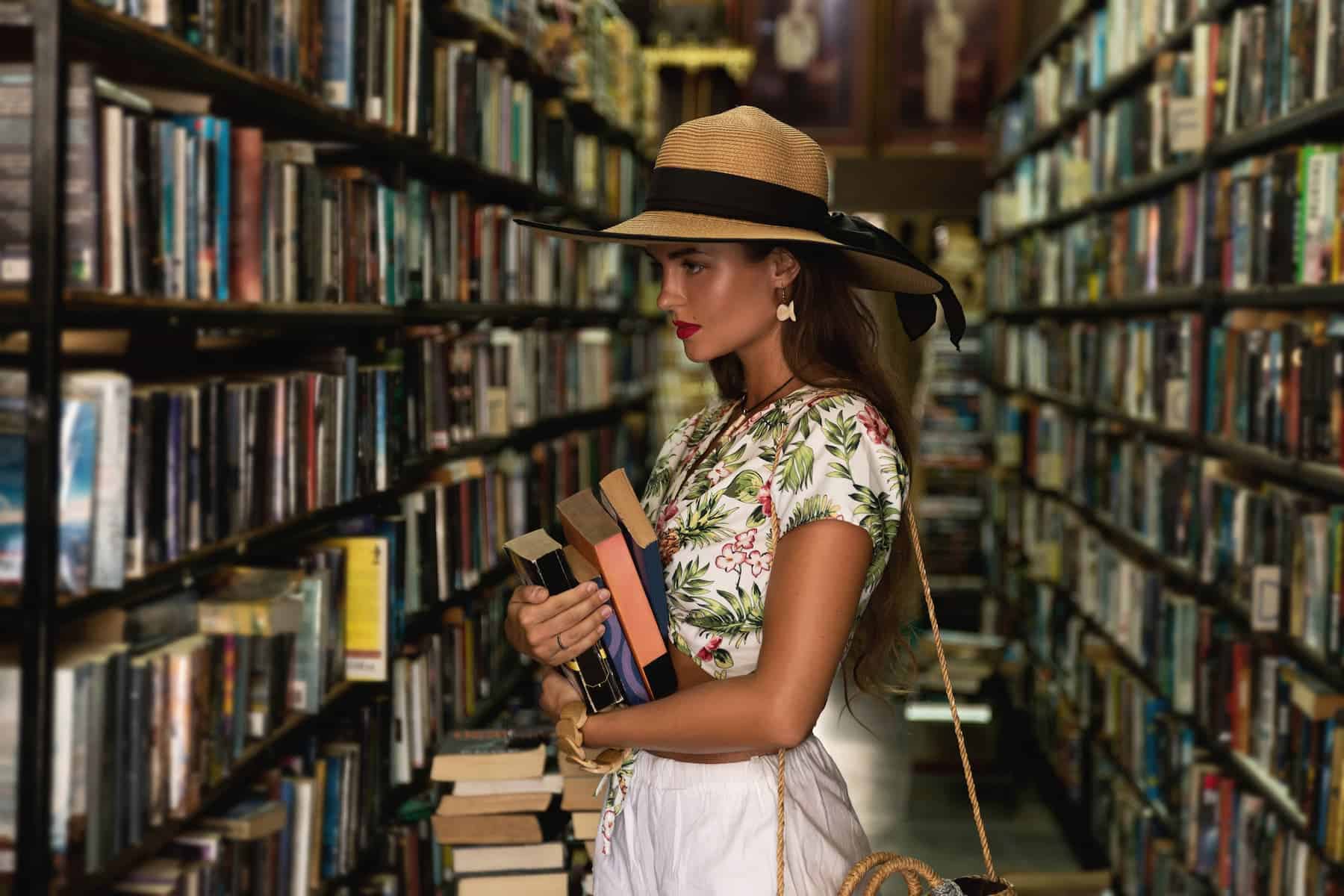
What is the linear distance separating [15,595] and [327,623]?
918 mm

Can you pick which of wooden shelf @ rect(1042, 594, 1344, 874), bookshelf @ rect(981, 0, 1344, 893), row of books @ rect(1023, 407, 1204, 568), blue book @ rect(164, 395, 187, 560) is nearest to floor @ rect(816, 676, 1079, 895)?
bookshelf @ rect(981, 0, 1344, 893)

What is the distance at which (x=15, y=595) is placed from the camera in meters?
1.52

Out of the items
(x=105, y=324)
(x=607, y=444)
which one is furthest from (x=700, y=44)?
(x=105, y=324)

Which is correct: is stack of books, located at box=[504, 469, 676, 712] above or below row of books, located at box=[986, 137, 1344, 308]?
below

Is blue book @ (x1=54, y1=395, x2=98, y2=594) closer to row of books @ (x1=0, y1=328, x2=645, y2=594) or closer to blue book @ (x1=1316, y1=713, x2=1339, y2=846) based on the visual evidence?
row of books @ (x1=0, y1=328, x2=645, y2=594)

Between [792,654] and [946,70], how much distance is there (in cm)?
764

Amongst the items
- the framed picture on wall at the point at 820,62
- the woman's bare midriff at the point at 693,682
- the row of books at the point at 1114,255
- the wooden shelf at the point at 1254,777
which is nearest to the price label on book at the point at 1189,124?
the row of books at the point at 1114,255

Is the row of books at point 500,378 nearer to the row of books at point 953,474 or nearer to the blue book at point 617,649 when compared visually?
the blue book at point 617,649

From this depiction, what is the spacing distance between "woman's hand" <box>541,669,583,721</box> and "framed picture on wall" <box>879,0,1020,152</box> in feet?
24.1

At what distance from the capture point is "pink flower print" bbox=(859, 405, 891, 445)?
1687mm

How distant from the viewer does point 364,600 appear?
2576 millimetres

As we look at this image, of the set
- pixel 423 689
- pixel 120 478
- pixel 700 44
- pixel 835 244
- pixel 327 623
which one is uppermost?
pixel 700 44

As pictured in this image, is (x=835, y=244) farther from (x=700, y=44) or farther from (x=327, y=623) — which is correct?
(x=700, y=44)

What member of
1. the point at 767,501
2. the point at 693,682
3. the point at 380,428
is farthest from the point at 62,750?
the point at 380,428
